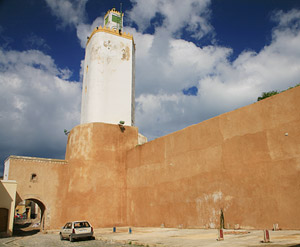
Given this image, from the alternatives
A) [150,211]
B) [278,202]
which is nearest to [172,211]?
[150,211]

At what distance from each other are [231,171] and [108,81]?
12.6m

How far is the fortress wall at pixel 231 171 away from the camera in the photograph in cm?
1061

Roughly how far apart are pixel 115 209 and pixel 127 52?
1220cm

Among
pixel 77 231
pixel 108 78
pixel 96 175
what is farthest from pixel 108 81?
Answer: pixel 77 231

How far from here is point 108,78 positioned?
2173 cm

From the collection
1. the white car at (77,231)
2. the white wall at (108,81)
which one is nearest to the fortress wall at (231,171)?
the white car at (77,231)

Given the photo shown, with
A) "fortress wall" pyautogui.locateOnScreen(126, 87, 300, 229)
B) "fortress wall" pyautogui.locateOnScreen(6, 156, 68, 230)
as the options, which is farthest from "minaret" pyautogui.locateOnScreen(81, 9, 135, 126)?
"fortress wall" pyautogui.locateOnScreen(126, 87, 300, 229)

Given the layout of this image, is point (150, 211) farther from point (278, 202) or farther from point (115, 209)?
point (278, 202)

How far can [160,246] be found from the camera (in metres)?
8.41

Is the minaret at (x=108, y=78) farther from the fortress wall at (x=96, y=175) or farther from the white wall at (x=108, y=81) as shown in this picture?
the fortress wall at (x=96, y=175)

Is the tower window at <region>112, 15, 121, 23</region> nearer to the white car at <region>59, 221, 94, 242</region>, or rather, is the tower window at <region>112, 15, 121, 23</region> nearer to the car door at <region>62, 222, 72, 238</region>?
the white car at <region>59, 221, 94, 242</region>

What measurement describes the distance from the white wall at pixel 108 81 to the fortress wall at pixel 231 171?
16.2 ft

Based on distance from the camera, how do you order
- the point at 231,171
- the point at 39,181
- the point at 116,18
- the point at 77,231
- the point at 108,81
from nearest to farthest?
the point at 77,231, the point at 231,171, the point at 39,181, the point at 108,81, the point at 116,18

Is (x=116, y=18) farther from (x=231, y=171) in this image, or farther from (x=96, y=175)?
(x=231, y=171)
